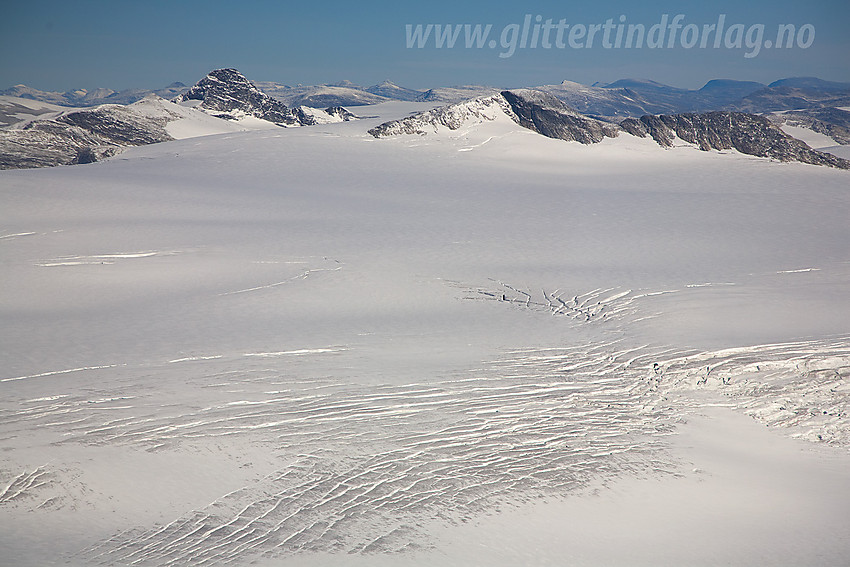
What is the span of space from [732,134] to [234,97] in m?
70.4

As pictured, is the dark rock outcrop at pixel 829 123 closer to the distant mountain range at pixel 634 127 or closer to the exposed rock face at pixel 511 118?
the distant mountain range at pixel 634 127

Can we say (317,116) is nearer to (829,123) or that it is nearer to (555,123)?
(555,123)

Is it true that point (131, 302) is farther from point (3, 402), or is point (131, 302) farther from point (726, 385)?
point (726, 385)

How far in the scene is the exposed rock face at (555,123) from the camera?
5269 centimetres

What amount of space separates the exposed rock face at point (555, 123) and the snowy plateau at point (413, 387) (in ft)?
82.7

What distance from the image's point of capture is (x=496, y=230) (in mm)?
26688

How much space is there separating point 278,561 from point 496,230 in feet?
66.7

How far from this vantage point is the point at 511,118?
54.0 meters

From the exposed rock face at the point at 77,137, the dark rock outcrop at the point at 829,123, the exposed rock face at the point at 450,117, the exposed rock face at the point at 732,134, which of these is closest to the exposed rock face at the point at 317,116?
the exposed rock face at the point at 77,137

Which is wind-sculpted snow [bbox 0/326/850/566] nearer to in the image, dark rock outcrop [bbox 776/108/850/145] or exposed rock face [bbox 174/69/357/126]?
exposed rock face [bbox 174/69/357/126]

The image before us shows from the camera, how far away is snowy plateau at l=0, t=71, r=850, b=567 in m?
8.61

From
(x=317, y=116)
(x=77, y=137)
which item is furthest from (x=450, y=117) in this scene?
(x=317, y=116)

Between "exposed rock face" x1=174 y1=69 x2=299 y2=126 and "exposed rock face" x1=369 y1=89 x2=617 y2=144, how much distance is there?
159 feet

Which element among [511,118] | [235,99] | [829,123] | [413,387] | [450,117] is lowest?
[413,387]
